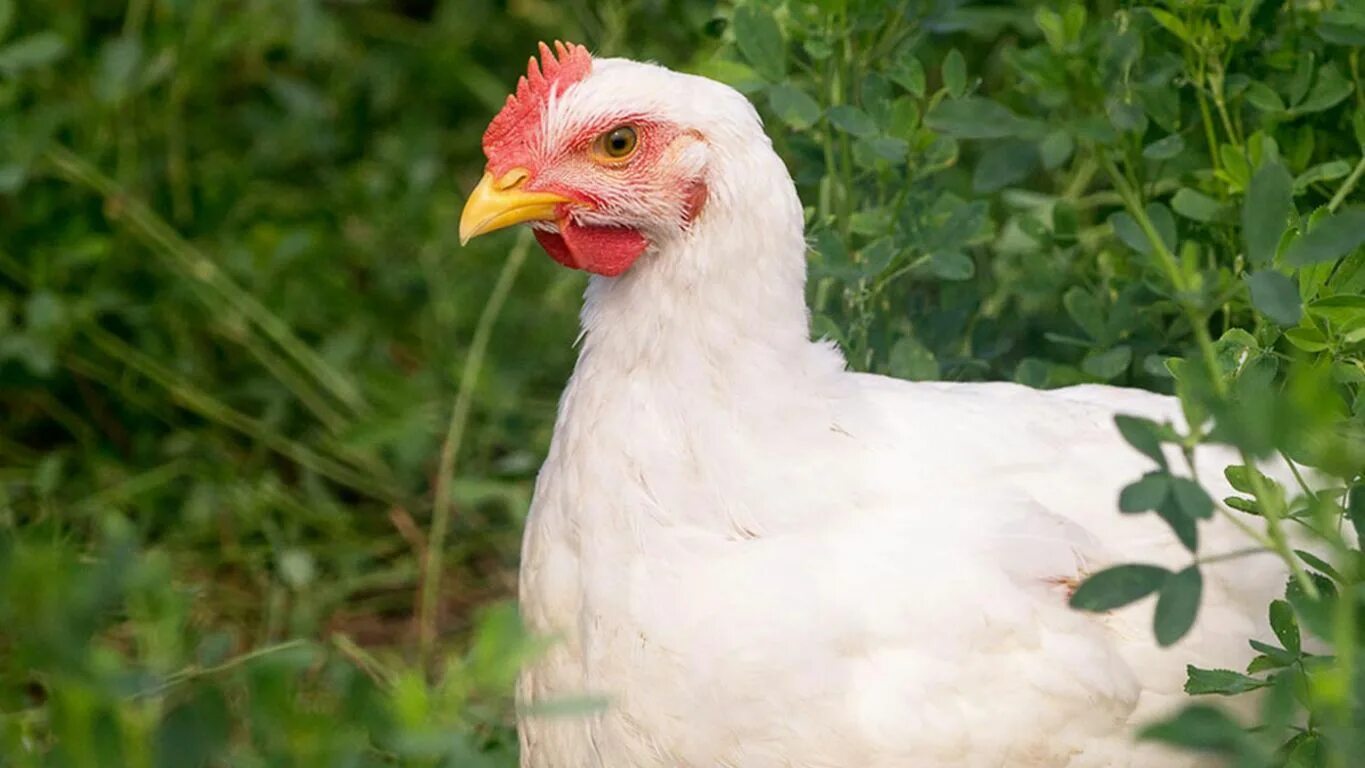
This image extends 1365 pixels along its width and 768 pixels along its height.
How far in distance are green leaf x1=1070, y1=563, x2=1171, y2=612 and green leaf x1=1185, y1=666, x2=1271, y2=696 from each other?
1.14 feet

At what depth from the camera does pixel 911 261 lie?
10.1 feet

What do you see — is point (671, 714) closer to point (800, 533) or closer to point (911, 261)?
point (800, 533)

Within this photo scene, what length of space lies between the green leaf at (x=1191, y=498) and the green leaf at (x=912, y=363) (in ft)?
4.16

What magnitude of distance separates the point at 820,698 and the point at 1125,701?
1.36ft

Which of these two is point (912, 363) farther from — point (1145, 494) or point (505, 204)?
point (1145, 494)

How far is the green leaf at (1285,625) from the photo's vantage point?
2150mm

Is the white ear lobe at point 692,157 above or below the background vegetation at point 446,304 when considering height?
above

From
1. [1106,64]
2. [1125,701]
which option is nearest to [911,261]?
[1106,64]

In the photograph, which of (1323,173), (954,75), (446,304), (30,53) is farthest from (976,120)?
(446,304)

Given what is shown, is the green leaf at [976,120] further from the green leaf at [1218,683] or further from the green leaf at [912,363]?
the green leaf at [1218,683]

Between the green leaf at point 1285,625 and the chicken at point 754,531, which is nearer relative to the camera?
the green leaf at point 1285,625

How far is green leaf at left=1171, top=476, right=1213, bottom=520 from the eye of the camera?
1.78m

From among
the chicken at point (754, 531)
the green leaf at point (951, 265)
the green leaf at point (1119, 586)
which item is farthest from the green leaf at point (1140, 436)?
the green leaf at point (951, 265)

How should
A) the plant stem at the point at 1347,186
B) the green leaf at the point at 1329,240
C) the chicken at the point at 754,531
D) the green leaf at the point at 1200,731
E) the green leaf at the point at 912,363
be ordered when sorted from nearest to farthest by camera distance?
the green leaf at the point at 1200,731 → the green leaf at the point at 1329,240 → the chicken at the point at 754,531 → the plant stem at the point at 1347,186 → the green leaf at the point at 912,363
